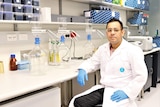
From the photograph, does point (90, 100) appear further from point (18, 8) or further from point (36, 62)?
point (18, 8)

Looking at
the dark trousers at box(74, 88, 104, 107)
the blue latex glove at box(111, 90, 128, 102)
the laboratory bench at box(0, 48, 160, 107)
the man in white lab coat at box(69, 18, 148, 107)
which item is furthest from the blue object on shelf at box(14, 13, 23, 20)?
the blue latex glove at box(111, 90, 128, 102)

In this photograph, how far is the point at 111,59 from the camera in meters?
2.04

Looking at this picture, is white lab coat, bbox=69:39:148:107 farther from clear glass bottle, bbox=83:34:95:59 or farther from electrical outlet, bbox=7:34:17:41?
clear glass bottle, bbox=83:34:95:59

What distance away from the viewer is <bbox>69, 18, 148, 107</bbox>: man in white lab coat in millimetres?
1844

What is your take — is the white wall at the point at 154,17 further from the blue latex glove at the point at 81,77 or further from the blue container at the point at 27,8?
the blue container at the point at 27,8

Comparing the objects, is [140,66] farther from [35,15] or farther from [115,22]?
[35,15]

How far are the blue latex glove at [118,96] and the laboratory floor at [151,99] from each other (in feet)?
5.10

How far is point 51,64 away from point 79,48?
917mm

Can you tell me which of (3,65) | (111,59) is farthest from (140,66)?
(3,65)

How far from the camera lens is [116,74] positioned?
6.63ft

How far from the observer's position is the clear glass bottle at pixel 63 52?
271 centimetres

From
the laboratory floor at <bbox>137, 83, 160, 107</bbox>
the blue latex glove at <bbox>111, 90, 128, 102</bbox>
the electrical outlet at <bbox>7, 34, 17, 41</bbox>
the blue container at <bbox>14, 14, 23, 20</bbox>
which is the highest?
the blue container at <bbox>14, 14, 23, 20</bbox>

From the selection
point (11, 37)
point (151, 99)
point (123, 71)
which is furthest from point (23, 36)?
point (151, 99)

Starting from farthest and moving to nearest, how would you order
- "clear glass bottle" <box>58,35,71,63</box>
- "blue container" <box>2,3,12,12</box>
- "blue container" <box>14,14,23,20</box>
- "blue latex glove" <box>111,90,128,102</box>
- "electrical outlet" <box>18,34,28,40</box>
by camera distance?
"clear glass bottle" <box>58,35,71,63</box>
"electrical outlet" <box>18,34,28,40</box>
"blue container" <box>14,14,23,20</box>
"blue container" <box>2,3,12,12</box>
"blue latex glove" <box>111,90,128,102</box>
